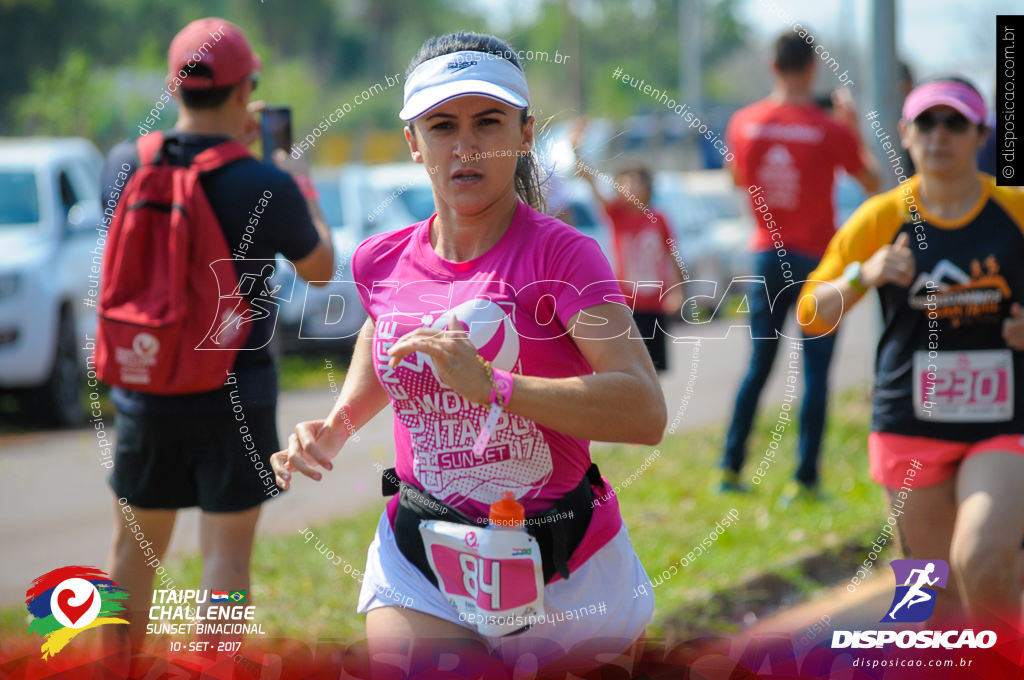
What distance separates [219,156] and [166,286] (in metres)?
0.41

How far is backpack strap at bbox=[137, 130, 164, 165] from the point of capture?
3250 millimetres

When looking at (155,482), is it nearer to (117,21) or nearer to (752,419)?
(752,419)

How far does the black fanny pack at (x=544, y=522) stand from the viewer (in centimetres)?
250

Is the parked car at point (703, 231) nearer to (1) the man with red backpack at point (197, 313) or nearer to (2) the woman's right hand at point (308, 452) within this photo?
(1) the man with red backpack at point (197, 313)

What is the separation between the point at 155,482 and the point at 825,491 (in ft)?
12.6

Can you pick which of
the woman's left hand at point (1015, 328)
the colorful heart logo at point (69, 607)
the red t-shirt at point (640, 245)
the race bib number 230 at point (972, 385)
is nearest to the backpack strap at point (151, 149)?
the colorful heart logo at point (69, 607)

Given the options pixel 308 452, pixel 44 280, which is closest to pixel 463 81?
pixel 308 452

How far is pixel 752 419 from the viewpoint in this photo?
5789 millimetres

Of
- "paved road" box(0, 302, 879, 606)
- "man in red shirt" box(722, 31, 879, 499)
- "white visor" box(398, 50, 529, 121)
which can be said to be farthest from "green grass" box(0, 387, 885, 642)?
"white visor" box(398, 50, 529, 121)

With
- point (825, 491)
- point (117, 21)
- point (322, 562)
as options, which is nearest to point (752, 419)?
point (825, 491)

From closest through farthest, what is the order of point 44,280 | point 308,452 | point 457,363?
point 457,363 < point 308,452 < point 44,280

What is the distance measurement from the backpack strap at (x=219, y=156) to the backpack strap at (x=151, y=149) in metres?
0.10

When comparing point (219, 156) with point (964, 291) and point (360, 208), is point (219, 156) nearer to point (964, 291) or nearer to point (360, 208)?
point (964, 291)

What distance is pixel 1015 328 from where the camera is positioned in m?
3.45
